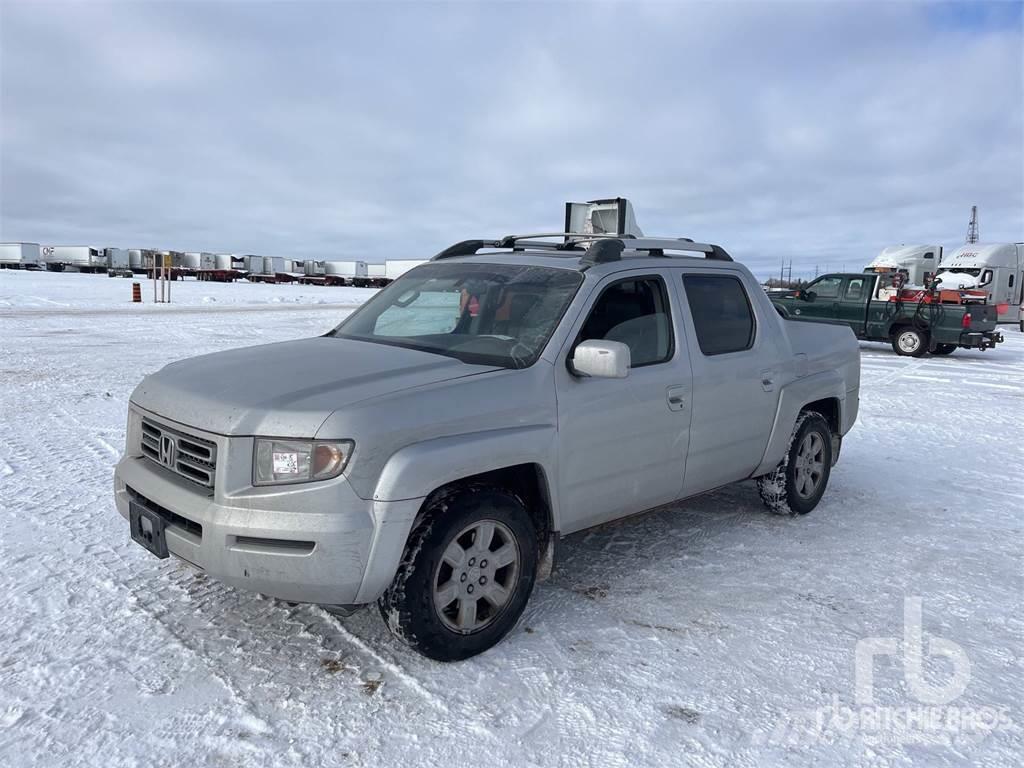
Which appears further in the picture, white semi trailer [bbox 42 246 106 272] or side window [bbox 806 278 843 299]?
white semi trailer [bbox 42 246 106 272]

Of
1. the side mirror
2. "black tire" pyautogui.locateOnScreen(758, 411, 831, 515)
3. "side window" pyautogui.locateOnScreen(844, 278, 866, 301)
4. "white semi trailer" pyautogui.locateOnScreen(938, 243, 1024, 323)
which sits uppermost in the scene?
"white semi trailer" pyautogui.locateOnScreen(938, 243, 1024, 323)

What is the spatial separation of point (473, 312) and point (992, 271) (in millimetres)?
30547

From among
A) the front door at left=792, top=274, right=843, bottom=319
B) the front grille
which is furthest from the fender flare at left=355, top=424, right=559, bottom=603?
the front door at left=792, top=274, right=843, bottom=319

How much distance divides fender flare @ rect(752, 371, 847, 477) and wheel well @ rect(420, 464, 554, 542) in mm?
1944

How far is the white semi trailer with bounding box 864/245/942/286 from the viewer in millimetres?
30828

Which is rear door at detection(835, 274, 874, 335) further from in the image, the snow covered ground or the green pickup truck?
the snow covered ground

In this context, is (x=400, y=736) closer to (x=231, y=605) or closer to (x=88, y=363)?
(x=231, y=605)

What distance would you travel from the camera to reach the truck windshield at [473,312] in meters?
3.77

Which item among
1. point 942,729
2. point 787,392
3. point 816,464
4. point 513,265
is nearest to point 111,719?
point 513,265

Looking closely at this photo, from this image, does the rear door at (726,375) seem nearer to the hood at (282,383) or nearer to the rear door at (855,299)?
the hood at (282,383)

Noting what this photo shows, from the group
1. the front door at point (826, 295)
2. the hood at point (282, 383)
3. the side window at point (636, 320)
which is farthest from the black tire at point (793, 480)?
the front door at point (826, 295)

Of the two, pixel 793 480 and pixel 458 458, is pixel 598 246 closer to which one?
pixel 458 458

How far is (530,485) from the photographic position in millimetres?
3629

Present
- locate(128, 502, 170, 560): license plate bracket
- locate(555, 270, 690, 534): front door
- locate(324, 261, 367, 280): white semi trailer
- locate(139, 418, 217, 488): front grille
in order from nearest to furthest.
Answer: locate(139, 418, 217, 488): front grille < locate(128, 502, 170, 560): license plate bracket < locate(555, 270, 690, 534): front door < locate(324, 261, 367, 280): white semi trailer
